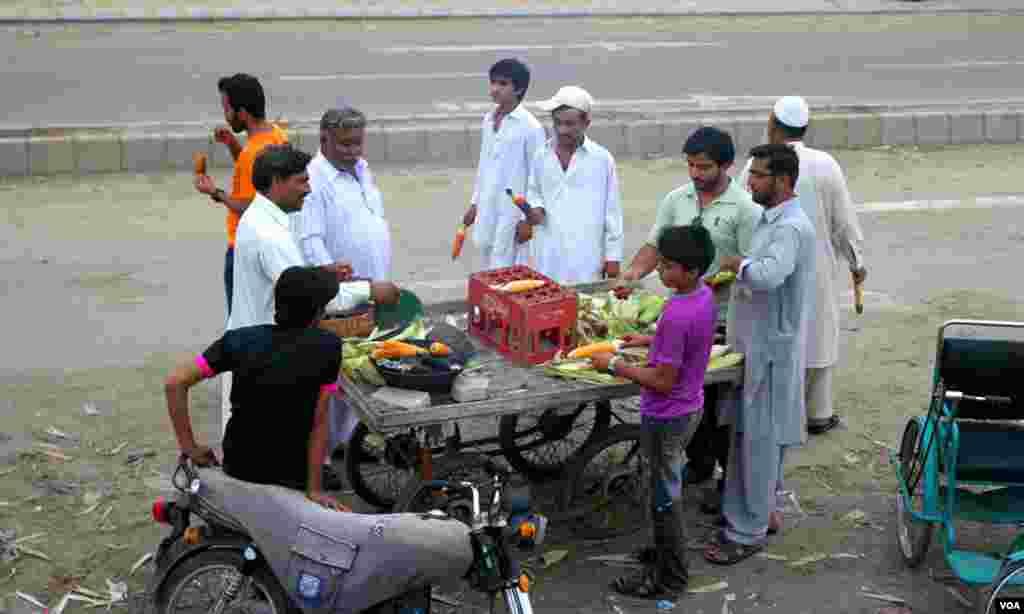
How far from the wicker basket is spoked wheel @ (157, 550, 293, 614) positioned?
4.83 ft

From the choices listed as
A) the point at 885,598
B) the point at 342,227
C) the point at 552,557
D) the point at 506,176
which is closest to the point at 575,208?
the point at 506,176

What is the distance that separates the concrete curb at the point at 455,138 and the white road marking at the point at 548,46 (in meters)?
5.11

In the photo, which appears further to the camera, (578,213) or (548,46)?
(548,46)

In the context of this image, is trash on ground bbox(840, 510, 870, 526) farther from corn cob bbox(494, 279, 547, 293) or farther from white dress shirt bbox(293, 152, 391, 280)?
white dress shirt bbox(293, 152, 391, 280)

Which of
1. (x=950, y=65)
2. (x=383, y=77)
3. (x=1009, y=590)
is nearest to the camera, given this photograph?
(x=1009, y=590)

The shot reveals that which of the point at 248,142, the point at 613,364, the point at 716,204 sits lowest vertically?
the point at 613,364

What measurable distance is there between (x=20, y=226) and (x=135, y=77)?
571 centimetres

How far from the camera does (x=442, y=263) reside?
1048 centimetres

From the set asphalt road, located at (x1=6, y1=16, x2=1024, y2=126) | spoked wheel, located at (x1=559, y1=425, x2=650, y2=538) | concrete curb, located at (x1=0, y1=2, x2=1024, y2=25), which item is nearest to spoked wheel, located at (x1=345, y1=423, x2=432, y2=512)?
spoked wheel, located at (x1=559, y1=425, x2=650, y2=538)

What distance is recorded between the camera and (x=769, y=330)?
6.05 m

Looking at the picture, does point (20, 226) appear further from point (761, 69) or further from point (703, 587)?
point (761, 69)

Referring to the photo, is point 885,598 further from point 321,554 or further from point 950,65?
point 950,65

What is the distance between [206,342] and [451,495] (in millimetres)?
3525

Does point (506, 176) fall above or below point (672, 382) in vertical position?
above
